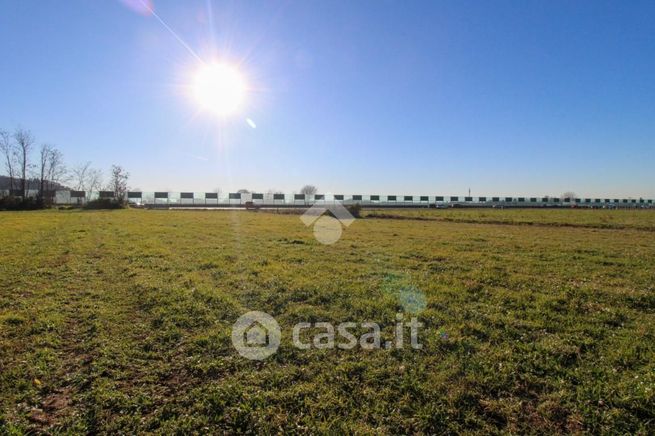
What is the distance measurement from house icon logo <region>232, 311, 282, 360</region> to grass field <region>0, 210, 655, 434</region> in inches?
5.9

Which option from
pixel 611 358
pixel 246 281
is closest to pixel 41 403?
pixel 246 281

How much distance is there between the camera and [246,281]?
8211mm

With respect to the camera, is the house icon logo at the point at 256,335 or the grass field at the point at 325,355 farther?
the house icon logo at the point at 256,335

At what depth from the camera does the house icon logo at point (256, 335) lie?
15.5 feet

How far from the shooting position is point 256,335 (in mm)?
5227

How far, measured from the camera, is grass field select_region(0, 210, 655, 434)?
3.41m

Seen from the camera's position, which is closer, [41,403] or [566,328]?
[41,403]

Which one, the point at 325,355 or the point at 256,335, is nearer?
the point at 325,355

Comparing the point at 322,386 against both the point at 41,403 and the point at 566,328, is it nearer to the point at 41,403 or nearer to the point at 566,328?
the point at 41,403

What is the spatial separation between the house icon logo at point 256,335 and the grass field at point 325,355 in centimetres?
15

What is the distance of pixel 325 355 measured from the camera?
4617mm

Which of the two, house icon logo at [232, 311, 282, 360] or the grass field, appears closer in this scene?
the grass field

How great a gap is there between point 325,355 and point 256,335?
1195mm

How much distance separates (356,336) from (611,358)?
Answer: 3227 mm
